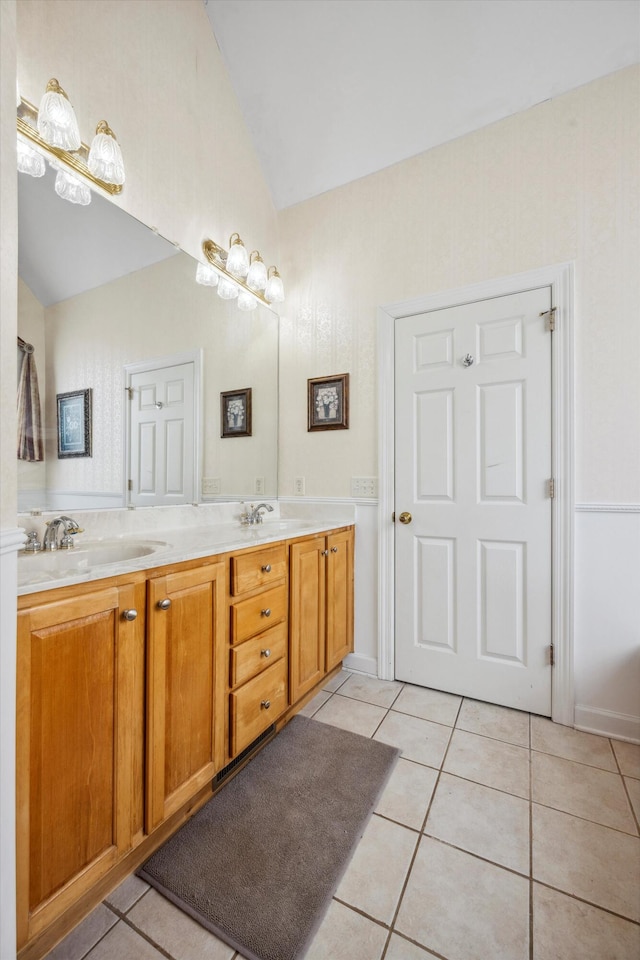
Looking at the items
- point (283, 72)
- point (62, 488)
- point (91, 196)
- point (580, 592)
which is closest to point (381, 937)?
point (580, 592)

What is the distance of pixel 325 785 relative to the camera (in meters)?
1.41

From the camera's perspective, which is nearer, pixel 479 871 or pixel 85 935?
pixel 85 935

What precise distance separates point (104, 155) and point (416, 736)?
251 centimetres

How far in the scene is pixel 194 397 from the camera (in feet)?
6.28

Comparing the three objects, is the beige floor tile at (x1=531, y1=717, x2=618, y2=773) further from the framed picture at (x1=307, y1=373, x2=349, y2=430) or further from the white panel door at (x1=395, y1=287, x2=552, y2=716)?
the framed picture at (x1=307, y1=373, x2=349, y2=430)

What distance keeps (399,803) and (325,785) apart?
25 cm

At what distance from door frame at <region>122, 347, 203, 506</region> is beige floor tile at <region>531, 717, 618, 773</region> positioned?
1.81 m

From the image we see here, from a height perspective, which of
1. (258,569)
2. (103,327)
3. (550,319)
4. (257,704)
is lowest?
(257,704)

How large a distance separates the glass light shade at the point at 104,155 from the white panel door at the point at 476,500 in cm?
136

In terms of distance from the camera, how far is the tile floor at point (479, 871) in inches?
36.5

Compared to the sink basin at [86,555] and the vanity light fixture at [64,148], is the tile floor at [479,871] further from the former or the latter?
the vanity light fixture at [64,148]

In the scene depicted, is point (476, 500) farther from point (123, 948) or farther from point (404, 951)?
point (123, 948)

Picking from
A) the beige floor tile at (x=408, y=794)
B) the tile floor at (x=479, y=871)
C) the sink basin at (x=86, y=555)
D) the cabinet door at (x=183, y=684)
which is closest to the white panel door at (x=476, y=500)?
the tile floor at (x=479, y=871)

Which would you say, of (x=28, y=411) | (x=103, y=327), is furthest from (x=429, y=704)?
(x=103, y=327)
